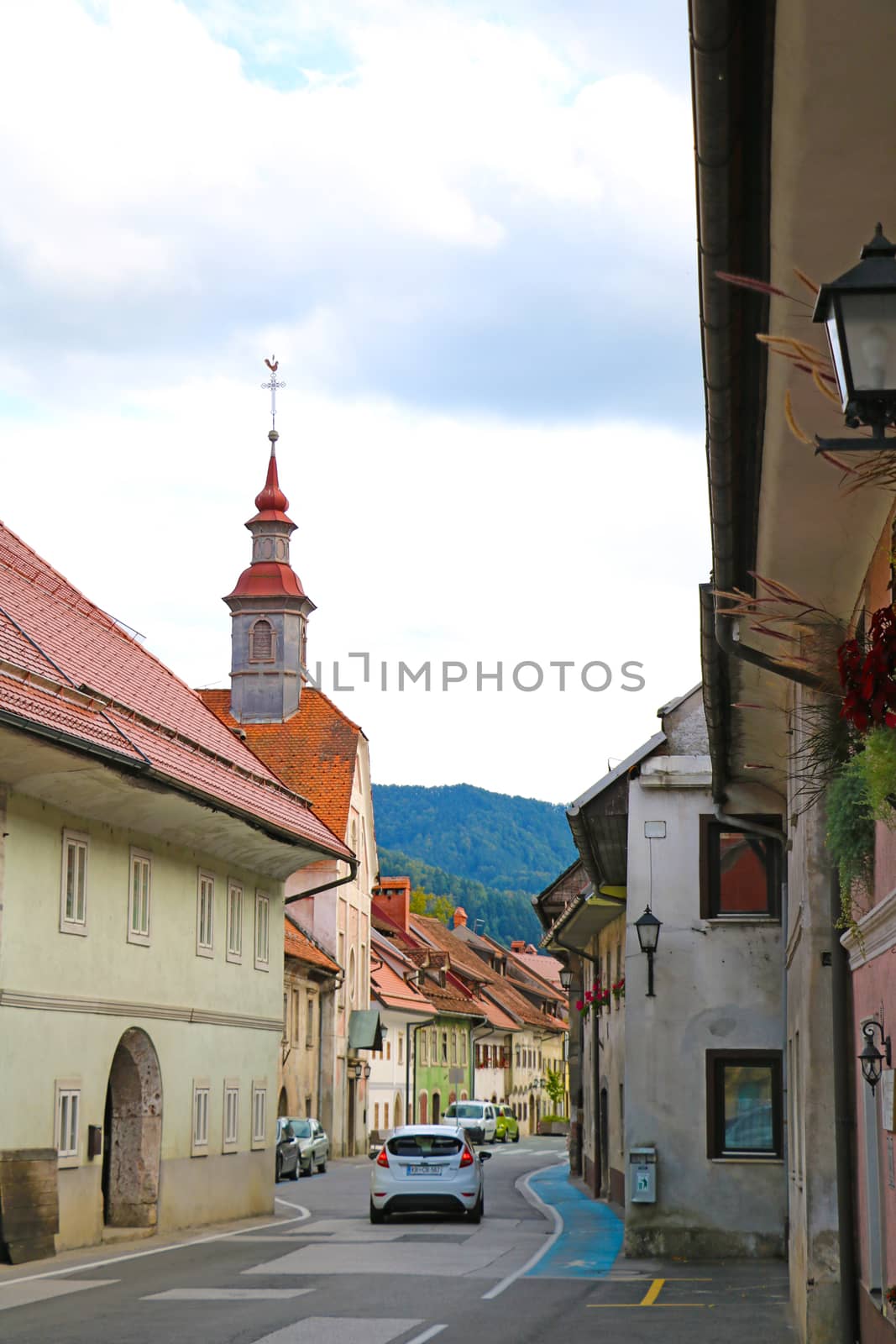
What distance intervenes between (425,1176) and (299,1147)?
61.1 ft

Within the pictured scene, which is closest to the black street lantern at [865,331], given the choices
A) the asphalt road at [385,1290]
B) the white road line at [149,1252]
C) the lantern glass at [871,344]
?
the lantern glass at [871,344]

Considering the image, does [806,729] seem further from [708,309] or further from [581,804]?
[581,804]

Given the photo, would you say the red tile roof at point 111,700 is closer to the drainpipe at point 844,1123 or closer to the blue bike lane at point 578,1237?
the blue bike lane at point 578,1237

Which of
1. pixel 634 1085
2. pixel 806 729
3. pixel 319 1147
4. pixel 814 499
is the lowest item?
pixel 319 1147

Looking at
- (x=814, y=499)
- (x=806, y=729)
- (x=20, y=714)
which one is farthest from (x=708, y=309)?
(x=20, y=714)

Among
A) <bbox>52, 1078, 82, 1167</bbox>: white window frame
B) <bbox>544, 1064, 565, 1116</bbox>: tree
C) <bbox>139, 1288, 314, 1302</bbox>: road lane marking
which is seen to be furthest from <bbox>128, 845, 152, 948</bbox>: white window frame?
<bbox>544, 1064, 565, 1116</bbox>: tree

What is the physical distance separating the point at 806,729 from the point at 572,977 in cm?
3849

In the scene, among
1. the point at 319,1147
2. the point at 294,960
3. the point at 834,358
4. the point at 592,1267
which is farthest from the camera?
the point at 294,960

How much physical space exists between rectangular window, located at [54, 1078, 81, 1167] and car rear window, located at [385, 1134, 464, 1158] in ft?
21.0

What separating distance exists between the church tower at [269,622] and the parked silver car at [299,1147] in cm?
2210

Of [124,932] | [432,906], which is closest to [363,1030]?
[124,932]

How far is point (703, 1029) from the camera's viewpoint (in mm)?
23391

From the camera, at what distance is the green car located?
3030 inches

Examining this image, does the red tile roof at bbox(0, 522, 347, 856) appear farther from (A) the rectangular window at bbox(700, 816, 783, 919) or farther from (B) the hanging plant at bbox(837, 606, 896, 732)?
(B) the hanging plant at bbox(837, 606, 896, 732)
